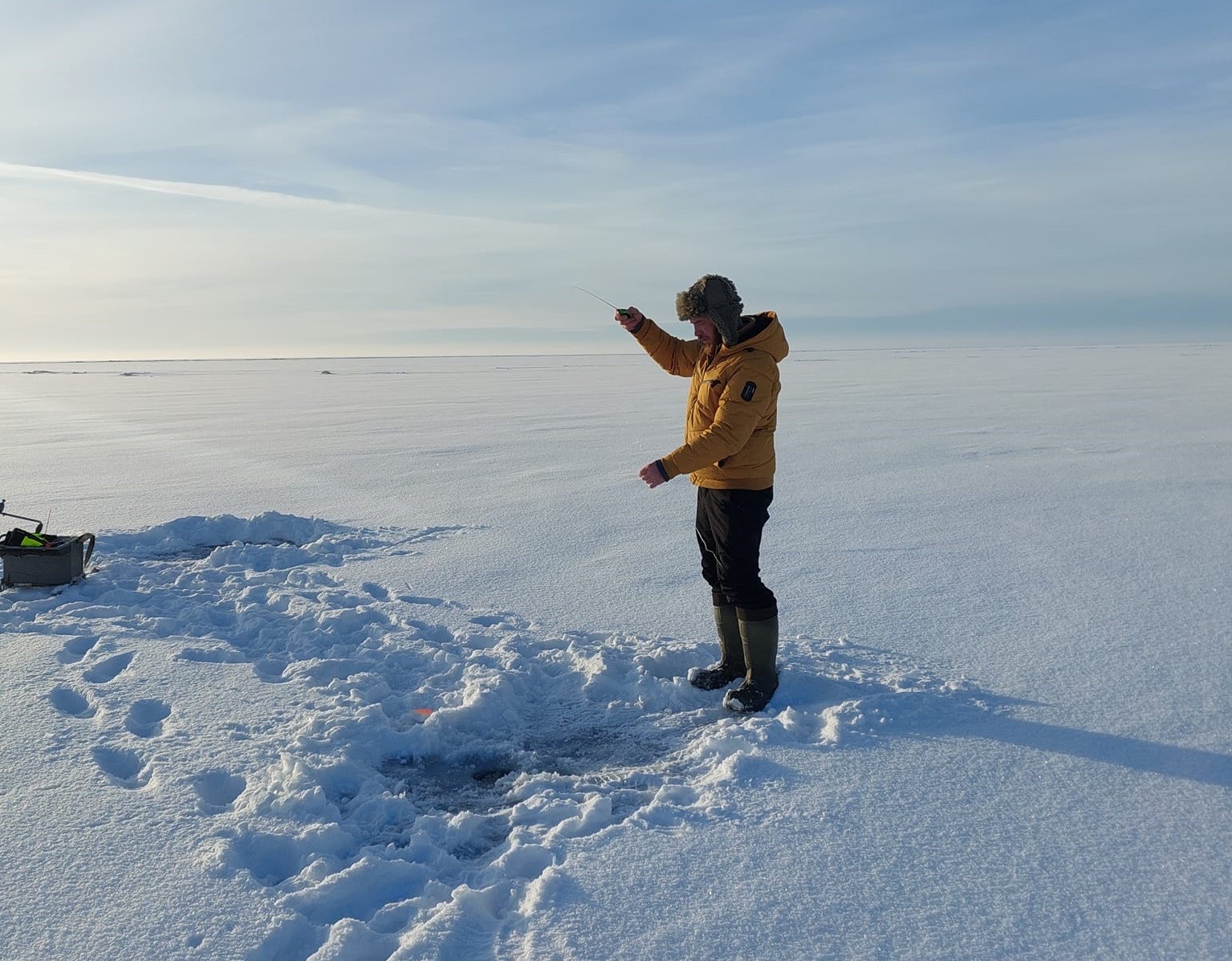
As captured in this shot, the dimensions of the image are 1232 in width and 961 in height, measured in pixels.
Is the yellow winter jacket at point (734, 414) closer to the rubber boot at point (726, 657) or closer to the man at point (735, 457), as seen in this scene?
the man at point (735, 457)

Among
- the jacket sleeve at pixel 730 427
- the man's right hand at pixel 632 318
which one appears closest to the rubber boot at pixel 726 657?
the jacket sleeve at pixel 730 427

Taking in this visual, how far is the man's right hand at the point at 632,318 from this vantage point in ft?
13.1

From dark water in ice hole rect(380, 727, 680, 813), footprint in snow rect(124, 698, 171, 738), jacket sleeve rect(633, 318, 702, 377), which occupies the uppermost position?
jacket sleeve rect(633, 318, 702, 377)

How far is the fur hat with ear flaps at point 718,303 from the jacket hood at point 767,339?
0.06m

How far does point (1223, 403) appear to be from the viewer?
16688mm

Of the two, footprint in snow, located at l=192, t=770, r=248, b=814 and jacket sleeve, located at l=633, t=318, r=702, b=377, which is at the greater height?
jacket sleeve, located at l=633, t=318, r=702, b=377

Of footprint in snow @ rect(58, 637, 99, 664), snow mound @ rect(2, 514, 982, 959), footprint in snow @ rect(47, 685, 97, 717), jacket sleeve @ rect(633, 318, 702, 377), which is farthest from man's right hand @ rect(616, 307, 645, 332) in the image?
footprint in snow @ rect(58, 637, 99, 664)

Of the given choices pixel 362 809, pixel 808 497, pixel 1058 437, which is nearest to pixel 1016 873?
pixel 362 809

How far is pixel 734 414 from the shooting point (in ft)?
10.8

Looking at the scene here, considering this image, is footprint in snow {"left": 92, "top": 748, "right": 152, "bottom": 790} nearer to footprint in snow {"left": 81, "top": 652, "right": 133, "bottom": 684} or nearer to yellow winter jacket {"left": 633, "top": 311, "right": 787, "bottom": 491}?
footprint in snow {"left": 81, "top": 652, "right": 133, "bottom": 684}

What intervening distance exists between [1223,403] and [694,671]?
17400mm

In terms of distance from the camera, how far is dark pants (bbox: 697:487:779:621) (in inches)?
137

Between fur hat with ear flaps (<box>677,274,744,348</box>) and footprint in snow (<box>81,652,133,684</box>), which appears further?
footprint in snow (<box>81,652,133,684</box>)

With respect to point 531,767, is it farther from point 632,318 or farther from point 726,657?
point 632,318
